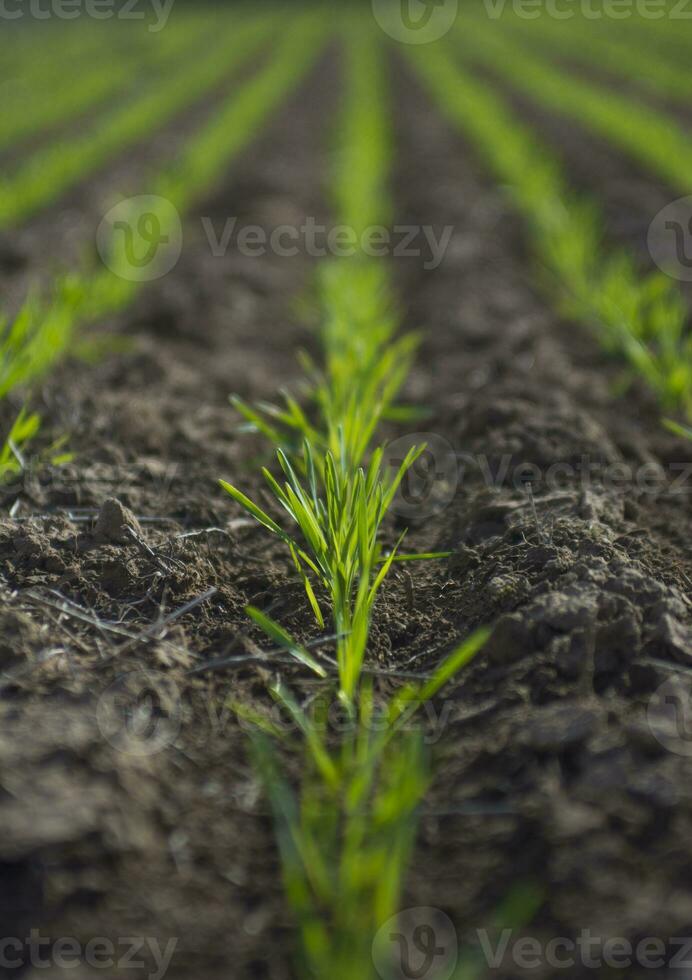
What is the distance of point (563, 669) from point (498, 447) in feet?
3.15

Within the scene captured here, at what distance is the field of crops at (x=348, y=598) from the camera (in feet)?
3.60

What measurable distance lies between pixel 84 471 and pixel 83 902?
1290mm

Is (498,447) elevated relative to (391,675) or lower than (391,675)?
elevated

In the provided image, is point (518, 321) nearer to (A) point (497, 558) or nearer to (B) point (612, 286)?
(B) point (612, 286)

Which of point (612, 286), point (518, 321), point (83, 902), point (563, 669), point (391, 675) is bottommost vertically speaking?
point (83, 902)

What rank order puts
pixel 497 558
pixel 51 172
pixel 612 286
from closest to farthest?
pixel 497 558 < pixel 612 286 < pixel 51 172

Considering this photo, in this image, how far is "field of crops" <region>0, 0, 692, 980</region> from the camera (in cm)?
110

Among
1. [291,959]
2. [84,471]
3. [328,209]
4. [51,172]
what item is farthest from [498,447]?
[51,172]

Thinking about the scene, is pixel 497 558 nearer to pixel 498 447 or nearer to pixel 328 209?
pixel 498 447

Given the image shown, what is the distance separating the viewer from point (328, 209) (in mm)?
5391

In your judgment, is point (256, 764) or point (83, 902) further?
point (256, 764)

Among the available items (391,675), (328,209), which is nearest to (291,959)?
(391,675)

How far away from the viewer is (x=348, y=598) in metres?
1.60

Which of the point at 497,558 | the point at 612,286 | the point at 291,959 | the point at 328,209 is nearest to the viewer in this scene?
the point at 291,959
